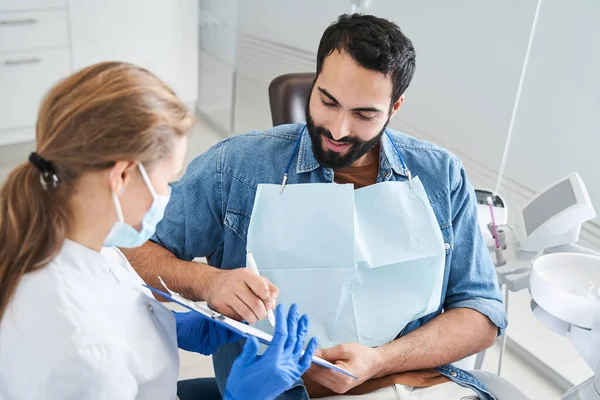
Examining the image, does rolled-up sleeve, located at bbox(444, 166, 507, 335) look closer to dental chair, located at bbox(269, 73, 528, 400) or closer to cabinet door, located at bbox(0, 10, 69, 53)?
dental chair, located at bbox(269, 73, 528, 400)

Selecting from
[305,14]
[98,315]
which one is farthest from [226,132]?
[98,315]

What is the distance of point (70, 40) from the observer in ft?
10.9

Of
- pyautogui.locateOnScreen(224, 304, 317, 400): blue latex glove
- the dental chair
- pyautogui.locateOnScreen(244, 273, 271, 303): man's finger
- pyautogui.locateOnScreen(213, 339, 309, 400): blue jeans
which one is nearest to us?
pyautogui.locateOnScreen(224, 304, 317, 400): blue latex glove

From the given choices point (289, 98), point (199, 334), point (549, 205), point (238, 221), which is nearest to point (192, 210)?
point (238, 221)

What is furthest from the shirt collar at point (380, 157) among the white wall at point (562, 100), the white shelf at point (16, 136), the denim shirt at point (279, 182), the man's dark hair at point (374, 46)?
the white shelf at point (16, 136)

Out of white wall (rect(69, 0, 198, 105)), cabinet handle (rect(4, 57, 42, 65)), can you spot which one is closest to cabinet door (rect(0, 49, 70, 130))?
cabinet handle (rect(4, 57, 42, 65))

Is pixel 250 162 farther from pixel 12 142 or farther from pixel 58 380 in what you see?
pixel 12 142

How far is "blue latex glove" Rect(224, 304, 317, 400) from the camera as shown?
95cm

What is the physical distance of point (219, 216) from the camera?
54.5 inches

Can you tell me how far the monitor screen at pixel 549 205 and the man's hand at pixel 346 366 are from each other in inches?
21.5

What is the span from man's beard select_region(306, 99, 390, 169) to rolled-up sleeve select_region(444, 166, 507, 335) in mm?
224

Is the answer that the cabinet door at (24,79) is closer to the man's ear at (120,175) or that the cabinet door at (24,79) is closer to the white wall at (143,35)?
the white wall at (143,35)

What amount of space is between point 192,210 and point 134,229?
426 mm

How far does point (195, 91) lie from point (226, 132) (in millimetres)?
349
